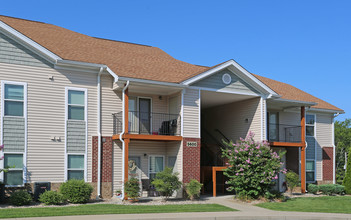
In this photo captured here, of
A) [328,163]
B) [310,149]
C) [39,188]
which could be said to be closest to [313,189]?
[310,149]

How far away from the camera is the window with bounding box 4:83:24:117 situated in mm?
16703

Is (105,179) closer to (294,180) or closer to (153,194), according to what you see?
(153,194)

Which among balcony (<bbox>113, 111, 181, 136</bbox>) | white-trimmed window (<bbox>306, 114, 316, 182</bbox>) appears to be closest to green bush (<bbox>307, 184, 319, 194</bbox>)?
white-trimmed window (<bbox>306, 114, 316, 182</bbox>)

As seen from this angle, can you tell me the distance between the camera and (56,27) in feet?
75.3

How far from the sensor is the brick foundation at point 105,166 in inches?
719

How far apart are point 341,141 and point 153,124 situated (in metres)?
36.1

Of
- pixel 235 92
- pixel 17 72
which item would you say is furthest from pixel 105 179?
pixel 235 92

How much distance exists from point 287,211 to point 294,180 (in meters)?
5.59

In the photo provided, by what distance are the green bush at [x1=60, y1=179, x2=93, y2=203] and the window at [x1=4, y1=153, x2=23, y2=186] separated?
1.87m

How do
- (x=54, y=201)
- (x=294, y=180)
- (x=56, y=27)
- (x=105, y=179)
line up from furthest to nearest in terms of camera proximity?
(x=56, y=27), (x=294, y=180), (x=105, y=179), (x=54, y=201)

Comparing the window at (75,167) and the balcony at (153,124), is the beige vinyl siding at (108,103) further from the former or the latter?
the window at (75,167)

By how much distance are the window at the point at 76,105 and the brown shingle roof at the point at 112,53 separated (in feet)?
5.23

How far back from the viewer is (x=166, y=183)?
1778 cm

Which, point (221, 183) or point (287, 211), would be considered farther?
point (221, 183)
